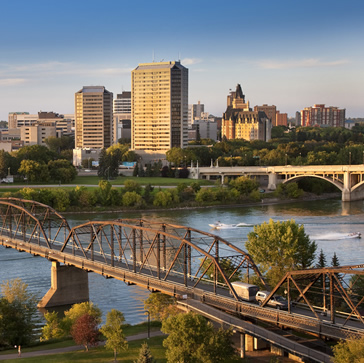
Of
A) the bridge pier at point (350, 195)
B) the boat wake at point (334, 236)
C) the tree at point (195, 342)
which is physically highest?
the tree at point (195, 342)

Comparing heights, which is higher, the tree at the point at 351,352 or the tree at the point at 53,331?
the tree at the point at 351,352

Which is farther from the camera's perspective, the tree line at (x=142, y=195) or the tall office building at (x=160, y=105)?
the tall office building at (x=160, y=105)

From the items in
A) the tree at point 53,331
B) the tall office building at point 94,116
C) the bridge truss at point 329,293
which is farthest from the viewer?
the tall office building at point 94,116

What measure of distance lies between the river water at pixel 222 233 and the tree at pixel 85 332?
3.96m

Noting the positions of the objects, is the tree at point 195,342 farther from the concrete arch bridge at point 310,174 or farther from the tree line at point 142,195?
the concrete arch bridge at point 310,174

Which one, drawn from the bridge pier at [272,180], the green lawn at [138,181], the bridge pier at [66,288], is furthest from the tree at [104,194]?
the bridge pier at [66,288]

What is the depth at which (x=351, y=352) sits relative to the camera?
14.6 meters

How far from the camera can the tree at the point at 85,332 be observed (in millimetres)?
19688

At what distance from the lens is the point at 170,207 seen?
2312 inches

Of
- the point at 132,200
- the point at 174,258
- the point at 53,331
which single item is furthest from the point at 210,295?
the point at 132,200

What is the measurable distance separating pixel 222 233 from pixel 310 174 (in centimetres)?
2619

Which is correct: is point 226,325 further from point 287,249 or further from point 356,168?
point 356,168

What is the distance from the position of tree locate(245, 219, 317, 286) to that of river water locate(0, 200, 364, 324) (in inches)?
189

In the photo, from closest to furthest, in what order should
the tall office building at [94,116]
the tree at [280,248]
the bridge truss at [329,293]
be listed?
the bridge truss at [329,293] → the tree at [280,248] → the tall office building at [94,116]
